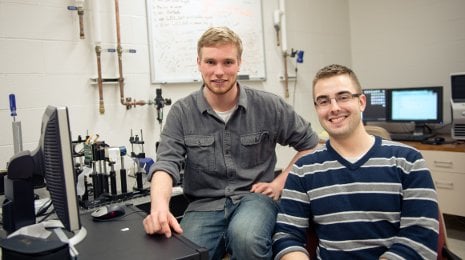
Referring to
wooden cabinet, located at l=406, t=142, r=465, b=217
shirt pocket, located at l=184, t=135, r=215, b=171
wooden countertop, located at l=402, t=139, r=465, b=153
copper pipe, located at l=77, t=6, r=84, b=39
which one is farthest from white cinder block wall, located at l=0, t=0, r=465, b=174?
shirt pocket, located at l=184, t=135, r=215, b=171

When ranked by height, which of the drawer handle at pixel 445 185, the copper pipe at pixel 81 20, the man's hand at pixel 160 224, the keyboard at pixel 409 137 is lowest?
the drawer handle at pixel 445 185

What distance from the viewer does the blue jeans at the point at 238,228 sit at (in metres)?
1.34

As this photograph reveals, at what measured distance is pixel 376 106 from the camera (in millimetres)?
3521

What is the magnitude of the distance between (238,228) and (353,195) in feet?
1.42

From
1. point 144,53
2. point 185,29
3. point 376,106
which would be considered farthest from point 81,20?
point 376,106

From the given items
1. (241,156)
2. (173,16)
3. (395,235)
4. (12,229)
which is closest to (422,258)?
(395,235)

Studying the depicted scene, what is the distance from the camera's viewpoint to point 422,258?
1.14m

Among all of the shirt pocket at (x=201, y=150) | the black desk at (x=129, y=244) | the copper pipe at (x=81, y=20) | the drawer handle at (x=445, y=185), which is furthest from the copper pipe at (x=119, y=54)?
the drawer handle at (x=445, y=185)

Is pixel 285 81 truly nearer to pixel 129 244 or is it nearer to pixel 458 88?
pixel 458 88

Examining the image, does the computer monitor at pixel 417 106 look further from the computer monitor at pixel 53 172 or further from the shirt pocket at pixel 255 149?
the computer monitor at pixel 53 172

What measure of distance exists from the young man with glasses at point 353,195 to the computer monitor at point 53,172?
0.69 m

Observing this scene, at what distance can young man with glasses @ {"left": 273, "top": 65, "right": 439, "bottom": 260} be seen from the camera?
117cm

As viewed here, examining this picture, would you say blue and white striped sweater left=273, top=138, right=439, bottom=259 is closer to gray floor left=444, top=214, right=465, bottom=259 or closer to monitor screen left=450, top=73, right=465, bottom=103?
gray floor left=444, top=214, right=465, bottom=259

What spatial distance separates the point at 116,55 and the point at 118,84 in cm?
20
